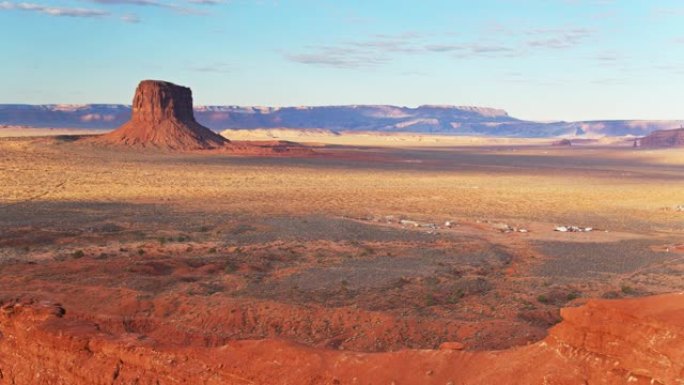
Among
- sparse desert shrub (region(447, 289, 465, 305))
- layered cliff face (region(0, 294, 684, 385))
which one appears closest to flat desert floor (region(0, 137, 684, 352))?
sparse desert shrub (region(447, 289, 465, 305))

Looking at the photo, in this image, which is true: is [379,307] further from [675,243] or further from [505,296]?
[675,243]

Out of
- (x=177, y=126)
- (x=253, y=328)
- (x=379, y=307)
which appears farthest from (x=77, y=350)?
(x=177, y=126)

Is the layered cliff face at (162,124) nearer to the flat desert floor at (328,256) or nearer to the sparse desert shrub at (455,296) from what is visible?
the flat desert floor at (328,256)

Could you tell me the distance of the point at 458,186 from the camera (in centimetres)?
5219

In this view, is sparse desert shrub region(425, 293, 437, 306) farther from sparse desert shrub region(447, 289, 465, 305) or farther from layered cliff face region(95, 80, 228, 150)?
layered cliff face region(95, 80, 228, 150)

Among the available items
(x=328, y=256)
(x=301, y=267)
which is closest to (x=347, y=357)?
(x=301, y=267)

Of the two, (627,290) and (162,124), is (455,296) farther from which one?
(162,124)

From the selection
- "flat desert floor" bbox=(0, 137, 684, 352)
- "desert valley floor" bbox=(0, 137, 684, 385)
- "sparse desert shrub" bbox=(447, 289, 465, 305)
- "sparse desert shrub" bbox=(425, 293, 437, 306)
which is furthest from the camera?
"sparse desert shrub" bbox=(447, 289, 465, 305)

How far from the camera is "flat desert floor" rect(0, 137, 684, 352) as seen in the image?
38.2ft

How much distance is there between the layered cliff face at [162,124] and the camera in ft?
285

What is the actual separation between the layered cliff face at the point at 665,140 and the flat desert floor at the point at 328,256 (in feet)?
324

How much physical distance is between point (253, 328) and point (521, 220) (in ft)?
74.4

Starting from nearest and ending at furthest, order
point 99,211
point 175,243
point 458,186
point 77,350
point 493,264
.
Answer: point 77,350 < point 493,264 < point 175,243 < point 99,211 < point 458,186

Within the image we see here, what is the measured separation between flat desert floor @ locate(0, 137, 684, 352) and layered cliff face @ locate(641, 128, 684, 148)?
9885 cm
